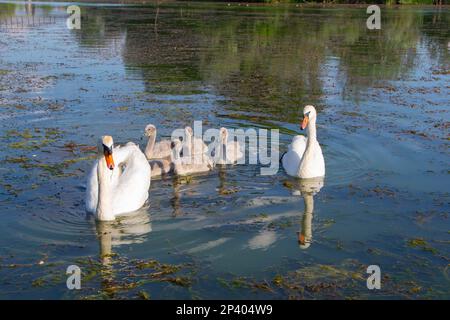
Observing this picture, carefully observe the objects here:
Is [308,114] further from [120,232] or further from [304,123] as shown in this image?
[120,232]

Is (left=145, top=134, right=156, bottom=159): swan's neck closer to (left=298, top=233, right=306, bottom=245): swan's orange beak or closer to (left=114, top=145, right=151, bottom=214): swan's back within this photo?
(left=114, top=145, right=151, bottom=214): swan's back

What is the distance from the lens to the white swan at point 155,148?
38.9 ft

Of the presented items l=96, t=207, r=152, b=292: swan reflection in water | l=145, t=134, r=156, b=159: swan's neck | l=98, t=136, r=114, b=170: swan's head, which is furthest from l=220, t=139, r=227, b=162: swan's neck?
l=98, t=136, r=114, b=170: swan's head

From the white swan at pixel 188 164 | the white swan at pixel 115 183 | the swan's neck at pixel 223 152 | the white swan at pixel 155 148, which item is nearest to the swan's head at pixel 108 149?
the white swan at pixel 115 183

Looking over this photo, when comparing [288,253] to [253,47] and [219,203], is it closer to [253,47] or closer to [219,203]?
[219,203]

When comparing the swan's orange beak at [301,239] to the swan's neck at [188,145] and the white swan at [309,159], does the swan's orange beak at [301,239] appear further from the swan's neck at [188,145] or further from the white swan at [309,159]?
the swan's neck at [188,145]

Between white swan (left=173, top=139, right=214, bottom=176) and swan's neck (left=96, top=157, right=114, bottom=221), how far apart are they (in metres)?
2.36

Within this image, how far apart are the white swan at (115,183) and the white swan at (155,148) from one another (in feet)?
5.34

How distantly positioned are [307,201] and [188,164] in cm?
246

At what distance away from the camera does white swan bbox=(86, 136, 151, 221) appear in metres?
8.72

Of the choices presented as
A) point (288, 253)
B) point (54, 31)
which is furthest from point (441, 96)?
point (54, 31)

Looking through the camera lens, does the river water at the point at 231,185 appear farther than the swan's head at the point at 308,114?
No

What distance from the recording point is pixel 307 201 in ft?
32.5

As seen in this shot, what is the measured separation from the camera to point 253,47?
1091 inches
